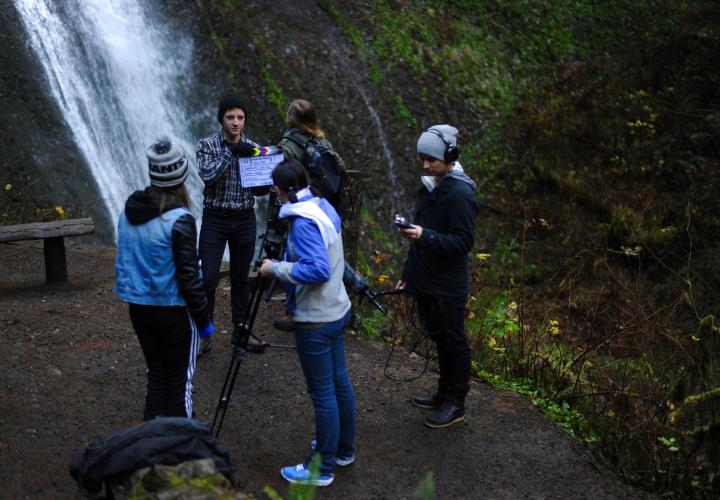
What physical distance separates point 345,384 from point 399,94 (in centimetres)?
1166

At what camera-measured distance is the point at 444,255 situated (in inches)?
209

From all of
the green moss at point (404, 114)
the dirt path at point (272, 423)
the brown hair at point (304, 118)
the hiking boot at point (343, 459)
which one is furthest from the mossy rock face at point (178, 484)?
the green moss at point (404, 114)

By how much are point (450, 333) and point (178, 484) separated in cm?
247

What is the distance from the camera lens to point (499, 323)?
8086mm

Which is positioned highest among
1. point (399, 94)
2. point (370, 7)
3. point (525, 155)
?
point (370, 7)

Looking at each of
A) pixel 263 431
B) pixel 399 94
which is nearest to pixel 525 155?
pixel 399 94

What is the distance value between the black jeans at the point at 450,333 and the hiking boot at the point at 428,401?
1.06 ft

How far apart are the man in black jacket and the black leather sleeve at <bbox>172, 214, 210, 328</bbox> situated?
4.65 ft

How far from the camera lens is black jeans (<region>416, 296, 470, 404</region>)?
5484 mm

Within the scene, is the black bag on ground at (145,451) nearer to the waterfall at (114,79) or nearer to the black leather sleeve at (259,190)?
the black leather sleeve at (259,190)

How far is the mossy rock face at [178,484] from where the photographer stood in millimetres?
3502

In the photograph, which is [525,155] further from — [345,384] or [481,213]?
[345,384]

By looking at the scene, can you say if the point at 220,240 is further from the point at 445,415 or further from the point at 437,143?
the point at 445,415

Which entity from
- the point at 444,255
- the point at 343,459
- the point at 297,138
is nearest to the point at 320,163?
the point at 297,138
